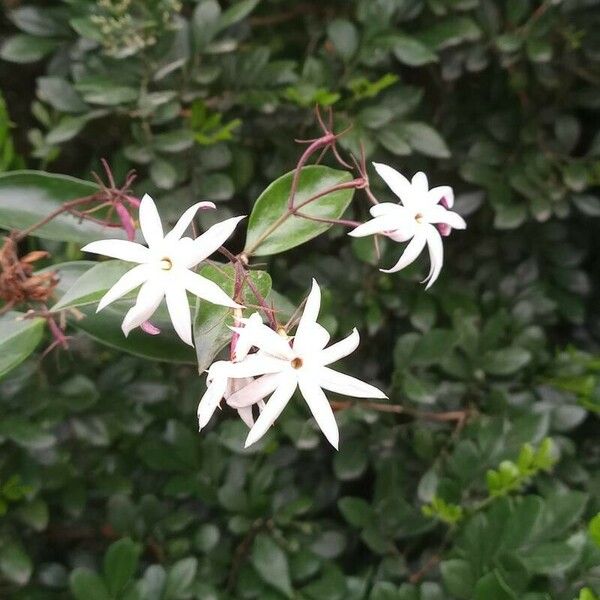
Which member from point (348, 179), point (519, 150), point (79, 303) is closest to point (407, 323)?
point (519, 150)

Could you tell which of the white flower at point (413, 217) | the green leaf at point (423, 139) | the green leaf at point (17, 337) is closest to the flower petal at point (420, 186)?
the white flower at point (413, 217)

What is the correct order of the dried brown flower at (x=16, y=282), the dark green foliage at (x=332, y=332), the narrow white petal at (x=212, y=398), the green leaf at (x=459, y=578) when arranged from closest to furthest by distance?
1. the narrow white petal at (x=212, y=398)
2. the dried brown flower at (x=16, y=282)
3. the green leaf at (x=459, y=578)
4. the dark green foliage at (x=332, y=332)

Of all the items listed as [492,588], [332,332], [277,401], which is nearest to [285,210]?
[277,401]

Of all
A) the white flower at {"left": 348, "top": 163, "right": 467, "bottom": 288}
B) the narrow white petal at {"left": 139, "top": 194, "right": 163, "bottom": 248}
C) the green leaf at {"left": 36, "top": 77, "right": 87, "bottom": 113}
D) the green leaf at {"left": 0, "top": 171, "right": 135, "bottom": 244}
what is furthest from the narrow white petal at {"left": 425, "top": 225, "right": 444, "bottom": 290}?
the green leaf at {"left": 36, "top": 77, "right": 87, "bottom": 113}

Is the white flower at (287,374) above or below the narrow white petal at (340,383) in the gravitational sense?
above

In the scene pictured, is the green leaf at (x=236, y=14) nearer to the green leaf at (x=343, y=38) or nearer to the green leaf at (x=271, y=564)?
the green leaf at (x=343, y=38)

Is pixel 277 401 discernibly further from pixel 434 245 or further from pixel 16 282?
pixel 16 282

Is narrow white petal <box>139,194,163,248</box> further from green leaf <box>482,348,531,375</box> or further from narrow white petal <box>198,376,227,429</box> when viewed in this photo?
green leaf <box>482,348,531,375</box>
